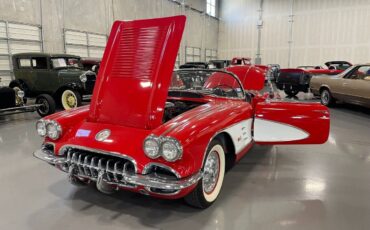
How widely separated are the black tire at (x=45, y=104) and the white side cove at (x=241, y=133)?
5249mm

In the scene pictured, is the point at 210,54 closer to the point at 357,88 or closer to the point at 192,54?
the point at 192,54

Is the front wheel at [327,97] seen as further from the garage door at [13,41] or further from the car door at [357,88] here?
the garage door at [13,41]

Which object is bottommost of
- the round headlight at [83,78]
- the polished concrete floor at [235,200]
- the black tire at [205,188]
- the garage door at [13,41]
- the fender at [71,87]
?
the polished concrete floor at [235,200]

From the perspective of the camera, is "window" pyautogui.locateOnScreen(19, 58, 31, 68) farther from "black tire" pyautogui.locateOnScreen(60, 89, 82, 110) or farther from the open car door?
the open car door

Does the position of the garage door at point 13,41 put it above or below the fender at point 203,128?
above

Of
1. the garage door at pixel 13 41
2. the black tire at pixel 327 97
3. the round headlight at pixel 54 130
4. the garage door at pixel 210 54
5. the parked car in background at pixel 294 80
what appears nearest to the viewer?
the round headlight at pixel 54 130

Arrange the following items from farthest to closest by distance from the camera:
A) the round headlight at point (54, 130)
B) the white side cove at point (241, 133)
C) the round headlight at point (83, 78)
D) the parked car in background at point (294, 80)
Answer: the parked car in background at point (294, 80)
the round headlight at point (83, 78)
the white side cove at point (241, 133)
the round headlight at point (54, 130)

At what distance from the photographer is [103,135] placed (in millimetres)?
2264

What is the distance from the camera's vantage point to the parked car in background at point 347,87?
656 cm

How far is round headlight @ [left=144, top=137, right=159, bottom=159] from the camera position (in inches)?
77.7

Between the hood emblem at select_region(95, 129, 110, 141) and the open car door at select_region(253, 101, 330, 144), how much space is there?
67.9 inches

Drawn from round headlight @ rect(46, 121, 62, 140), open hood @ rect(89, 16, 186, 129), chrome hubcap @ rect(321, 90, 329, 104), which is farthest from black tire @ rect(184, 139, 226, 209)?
chrome hubcap @ rect(321, 90, 329, 104)

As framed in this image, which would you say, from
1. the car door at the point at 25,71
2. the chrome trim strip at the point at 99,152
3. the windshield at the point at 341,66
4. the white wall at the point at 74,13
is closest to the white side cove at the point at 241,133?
the chrome trim strip at the point at 99,152

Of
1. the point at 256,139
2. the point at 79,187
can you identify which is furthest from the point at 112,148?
the point at 256,139
